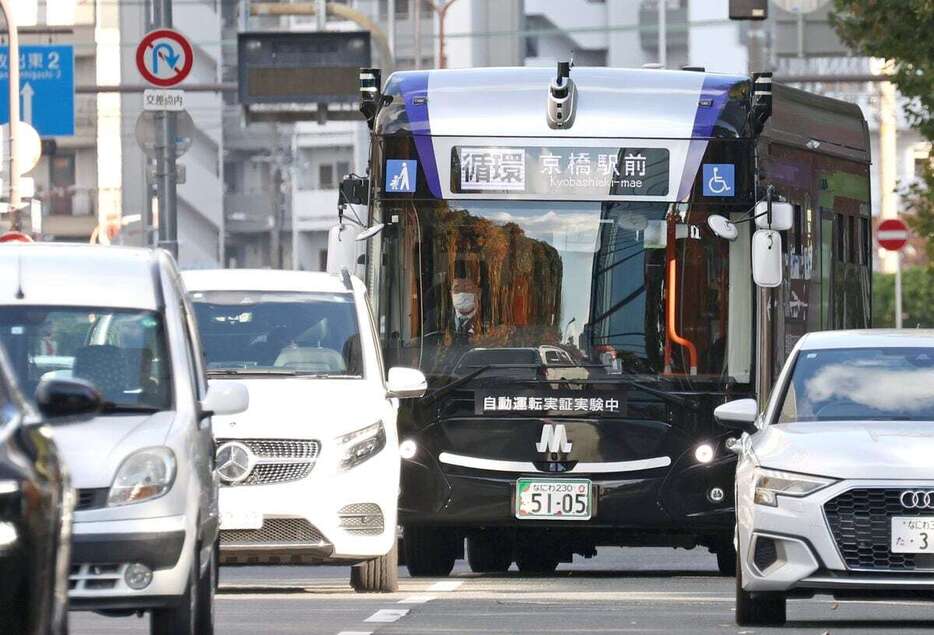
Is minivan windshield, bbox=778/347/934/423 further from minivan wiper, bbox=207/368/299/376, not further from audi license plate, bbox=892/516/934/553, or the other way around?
minivan wiper, bbox=207/368/299/376

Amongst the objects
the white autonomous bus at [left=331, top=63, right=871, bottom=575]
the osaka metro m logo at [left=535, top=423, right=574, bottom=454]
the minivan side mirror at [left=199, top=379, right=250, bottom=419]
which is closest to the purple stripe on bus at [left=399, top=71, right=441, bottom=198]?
the white autonomous bus at [left=331, top=63, right=871, bottom=575]

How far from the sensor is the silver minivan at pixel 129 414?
428 inches

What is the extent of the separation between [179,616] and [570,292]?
22.4 feet

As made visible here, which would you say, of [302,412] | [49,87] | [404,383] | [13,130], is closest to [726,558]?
[404,383]

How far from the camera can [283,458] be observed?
52.3ft

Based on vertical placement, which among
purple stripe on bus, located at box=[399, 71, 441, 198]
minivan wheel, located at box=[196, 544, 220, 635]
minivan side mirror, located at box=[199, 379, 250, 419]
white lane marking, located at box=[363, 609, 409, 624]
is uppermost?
purple stripe on bus, located at box=[399, 71, 441, 198]

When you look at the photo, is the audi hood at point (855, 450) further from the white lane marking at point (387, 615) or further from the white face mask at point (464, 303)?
the white face mask at point (464, 303)

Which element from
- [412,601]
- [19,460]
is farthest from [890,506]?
[19,460]

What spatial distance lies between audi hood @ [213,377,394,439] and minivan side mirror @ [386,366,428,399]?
0.11 metres

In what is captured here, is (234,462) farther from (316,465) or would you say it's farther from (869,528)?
(869,528)

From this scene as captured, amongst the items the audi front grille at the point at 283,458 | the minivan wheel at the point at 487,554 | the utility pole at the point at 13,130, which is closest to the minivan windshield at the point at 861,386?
the audi front grille at the point at 283,458

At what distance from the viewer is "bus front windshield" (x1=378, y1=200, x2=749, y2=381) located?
17.6m

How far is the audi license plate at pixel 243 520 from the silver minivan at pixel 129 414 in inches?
123

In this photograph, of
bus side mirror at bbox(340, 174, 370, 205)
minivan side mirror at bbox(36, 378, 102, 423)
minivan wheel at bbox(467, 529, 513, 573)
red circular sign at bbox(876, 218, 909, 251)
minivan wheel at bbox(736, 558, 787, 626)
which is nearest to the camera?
minivan side mirror at bbox(36, 378, 102, 423)
